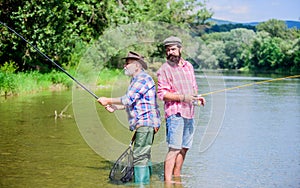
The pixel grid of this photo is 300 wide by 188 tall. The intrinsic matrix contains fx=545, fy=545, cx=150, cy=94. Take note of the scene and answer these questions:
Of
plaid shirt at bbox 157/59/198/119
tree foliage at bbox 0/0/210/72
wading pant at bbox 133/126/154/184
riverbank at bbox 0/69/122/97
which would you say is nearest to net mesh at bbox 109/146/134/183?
wading pant at bbox 133/126/154/184

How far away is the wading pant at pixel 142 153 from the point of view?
6270 mm

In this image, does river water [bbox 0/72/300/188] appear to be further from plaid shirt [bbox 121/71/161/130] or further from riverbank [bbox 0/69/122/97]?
riverbank [bbox 0/69/122/97]

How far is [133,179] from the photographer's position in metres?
6.71

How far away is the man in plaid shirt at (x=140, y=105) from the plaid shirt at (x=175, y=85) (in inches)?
4.8

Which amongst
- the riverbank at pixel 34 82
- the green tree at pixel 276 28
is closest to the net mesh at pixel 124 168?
the riverbank at pixel 34 82

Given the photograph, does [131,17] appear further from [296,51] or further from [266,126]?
[296,51]


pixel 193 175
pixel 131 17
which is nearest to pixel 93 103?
pixel 193 175

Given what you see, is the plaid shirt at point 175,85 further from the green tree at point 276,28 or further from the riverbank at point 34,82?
the green tree at point 276,28

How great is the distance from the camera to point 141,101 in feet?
20.5

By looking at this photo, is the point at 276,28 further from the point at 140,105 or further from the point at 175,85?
the point at 140,105

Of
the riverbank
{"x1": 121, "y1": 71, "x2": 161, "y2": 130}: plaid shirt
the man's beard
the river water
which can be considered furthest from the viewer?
the riverbank

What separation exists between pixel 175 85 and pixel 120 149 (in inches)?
122

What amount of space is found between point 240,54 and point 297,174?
3000 inches

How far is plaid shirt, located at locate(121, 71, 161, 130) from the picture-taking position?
6.20 m
